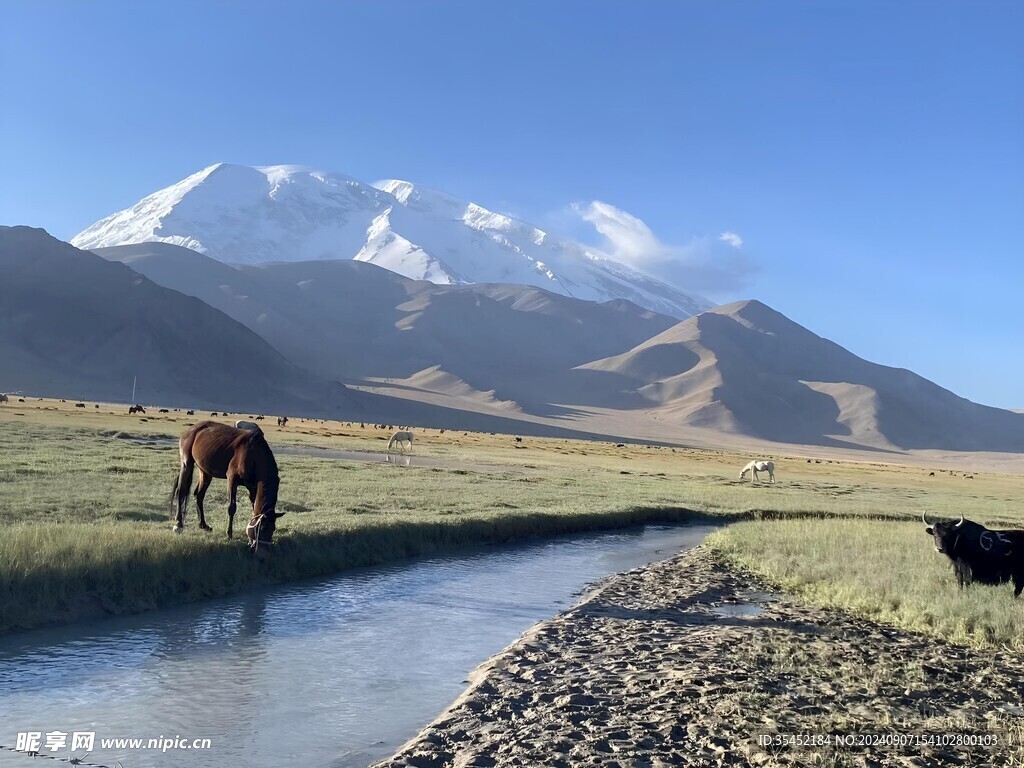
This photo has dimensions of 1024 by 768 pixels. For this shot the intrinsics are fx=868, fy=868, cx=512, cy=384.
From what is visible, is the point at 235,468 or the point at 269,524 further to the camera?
the point at 235,468

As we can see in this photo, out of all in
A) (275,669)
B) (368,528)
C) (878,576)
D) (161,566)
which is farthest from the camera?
(368,528)

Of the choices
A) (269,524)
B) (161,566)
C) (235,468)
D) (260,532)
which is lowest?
(161,566)

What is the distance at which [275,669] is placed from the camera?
37.7 ft

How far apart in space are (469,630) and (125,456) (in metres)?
26.8

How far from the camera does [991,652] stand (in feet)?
42.3

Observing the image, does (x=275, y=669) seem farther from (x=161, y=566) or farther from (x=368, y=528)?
(x=368, y=528)

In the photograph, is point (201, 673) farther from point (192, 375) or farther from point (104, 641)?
point (192, 375)

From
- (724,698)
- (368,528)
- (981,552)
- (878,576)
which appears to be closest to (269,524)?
(368,528)

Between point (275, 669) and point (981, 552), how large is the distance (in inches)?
530

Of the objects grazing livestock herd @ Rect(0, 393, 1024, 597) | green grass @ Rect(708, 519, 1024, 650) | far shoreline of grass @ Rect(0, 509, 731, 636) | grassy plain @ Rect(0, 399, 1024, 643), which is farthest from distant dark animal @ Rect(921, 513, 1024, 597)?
far shoreline of grass @ Rect(0, 509, 731, 636)

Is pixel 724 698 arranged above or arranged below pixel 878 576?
below

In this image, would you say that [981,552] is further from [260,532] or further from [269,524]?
[260,532]

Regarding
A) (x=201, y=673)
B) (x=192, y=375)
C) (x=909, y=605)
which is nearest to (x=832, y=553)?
(x=909, y=605)

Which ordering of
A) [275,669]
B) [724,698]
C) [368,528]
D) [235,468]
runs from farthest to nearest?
[368,528]
[235,468]
[275,669]
[724,698]
